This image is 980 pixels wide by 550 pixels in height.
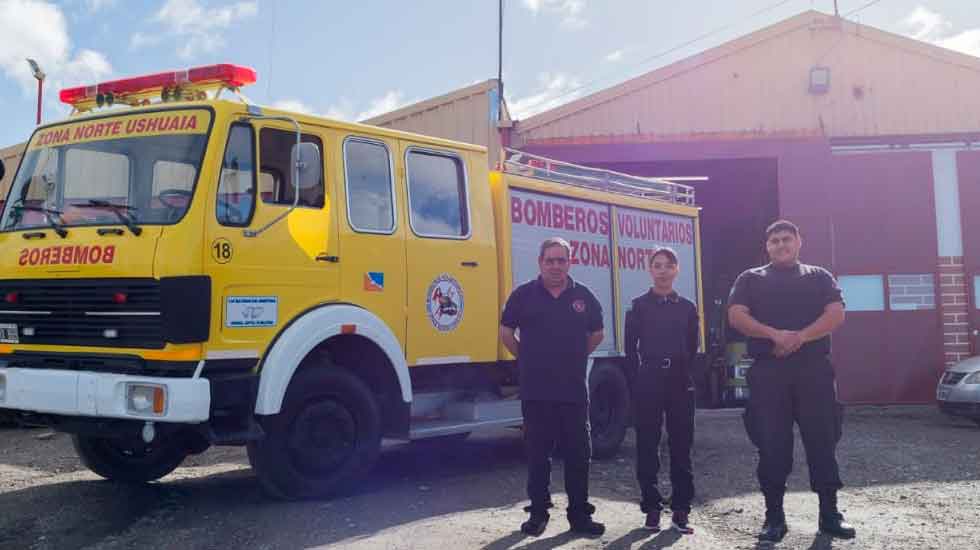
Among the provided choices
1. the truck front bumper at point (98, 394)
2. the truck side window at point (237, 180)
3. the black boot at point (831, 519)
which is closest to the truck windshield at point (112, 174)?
the truck side window at point (237, 180)

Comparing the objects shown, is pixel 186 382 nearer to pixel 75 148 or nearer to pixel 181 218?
pixel 181 218

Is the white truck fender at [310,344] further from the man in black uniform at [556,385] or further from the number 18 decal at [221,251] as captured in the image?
the man in black uniform at [556,385]

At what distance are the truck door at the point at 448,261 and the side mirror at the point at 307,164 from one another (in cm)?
90

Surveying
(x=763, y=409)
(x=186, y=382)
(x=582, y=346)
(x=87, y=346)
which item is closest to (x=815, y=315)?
(x=763, y=409)

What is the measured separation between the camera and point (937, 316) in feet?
50.4

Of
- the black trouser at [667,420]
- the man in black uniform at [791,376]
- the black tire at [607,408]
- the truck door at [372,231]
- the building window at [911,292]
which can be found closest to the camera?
the man in black uniform at [791,376]

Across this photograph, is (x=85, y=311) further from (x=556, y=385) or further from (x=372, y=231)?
(x=556, y=385)

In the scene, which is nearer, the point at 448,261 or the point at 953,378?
the point at 448,261

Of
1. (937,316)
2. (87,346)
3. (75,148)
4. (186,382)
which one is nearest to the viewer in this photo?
(186,382)

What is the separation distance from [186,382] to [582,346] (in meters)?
2.40

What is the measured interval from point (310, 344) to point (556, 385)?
1.69 metres

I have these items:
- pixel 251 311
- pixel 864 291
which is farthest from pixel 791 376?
pixel 864 291

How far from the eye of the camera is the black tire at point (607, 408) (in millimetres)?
9492

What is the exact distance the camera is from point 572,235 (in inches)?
368
